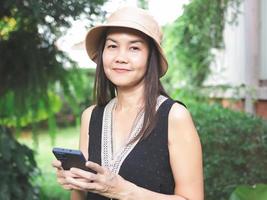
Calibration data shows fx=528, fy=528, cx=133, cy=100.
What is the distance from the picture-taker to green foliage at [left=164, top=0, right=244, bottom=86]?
20.2 feet

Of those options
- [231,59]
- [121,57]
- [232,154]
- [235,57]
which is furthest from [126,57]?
[231,59]

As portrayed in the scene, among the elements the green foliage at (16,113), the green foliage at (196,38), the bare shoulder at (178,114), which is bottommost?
the green foliage at (16,113)

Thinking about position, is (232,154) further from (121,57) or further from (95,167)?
(95,167)

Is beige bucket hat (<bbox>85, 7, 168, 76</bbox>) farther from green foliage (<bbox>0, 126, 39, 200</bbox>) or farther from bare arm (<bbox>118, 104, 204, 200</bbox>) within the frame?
green foliage (<bbox>0, 126, 39, 200</bbox>)

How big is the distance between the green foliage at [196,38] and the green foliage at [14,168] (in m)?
2.58

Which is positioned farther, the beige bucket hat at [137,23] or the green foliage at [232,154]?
the green foliage at [232,154]

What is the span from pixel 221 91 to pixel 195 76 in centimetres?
90

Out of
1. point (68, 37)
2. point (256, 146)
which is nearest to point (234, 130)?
point (256, 146)

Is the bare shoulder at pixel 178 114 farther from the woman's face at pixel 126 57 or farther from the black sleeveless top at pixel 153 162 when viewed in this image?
the woman's face at pixel 126 57

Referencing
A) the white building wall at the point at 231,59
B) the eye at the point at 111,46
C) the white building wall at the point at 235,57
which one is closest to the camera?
the eye at the point at 111,46

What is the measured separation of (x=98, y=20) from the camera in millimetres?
3465

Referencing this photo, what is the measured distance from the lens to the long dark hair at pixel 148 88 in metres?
1.84

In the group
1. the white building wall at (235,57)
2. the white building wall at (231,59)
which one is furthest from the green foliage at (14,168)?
the white building wall at (231,59)

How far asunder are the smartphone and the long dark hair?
244 millimetres
